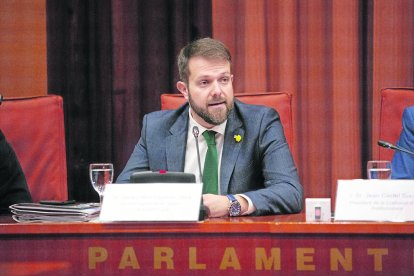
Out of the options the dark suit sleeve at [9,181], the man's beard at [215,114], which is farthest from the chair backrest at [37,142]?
the man's beard at [215,114]

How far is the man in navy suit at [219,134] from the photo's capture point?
2.29 metres

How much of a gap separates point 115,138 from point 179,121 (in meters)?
0.96

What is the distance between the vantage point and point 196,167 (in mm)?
2393

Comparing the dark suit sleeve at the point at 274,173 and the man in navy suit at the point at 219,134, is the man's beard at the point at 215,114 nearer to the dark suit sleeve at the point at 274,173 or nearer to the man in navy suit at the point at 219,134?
the man in navy suit at the point at 219,134

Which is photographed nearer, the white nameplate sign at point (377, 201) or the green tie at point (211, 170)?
the white nameplate sign at point (377, 201)

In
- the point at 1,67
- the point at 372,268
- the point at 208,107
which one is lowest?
the point at 372,268

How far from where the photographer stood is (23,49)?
347 centimetres

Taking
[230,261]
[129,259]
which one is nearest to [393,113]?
[230,261]

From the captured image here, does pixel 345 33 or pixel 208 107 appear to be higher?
pixel 345 33

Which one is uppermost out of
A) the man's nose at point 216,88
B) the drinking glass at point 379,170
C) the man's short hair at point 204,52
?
the man's short hair at point 204,52

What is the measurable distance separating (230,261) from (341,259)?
25 centimetres

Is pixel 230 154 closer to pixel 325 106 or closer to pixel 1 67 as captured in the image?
pixel 325 106

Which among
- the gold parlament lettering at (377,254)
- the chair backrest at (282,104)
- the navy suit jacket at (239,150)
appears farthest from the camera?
the chair backrest at (282,104)

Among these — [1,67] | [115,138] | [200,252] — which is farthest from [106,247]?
[1,67]
